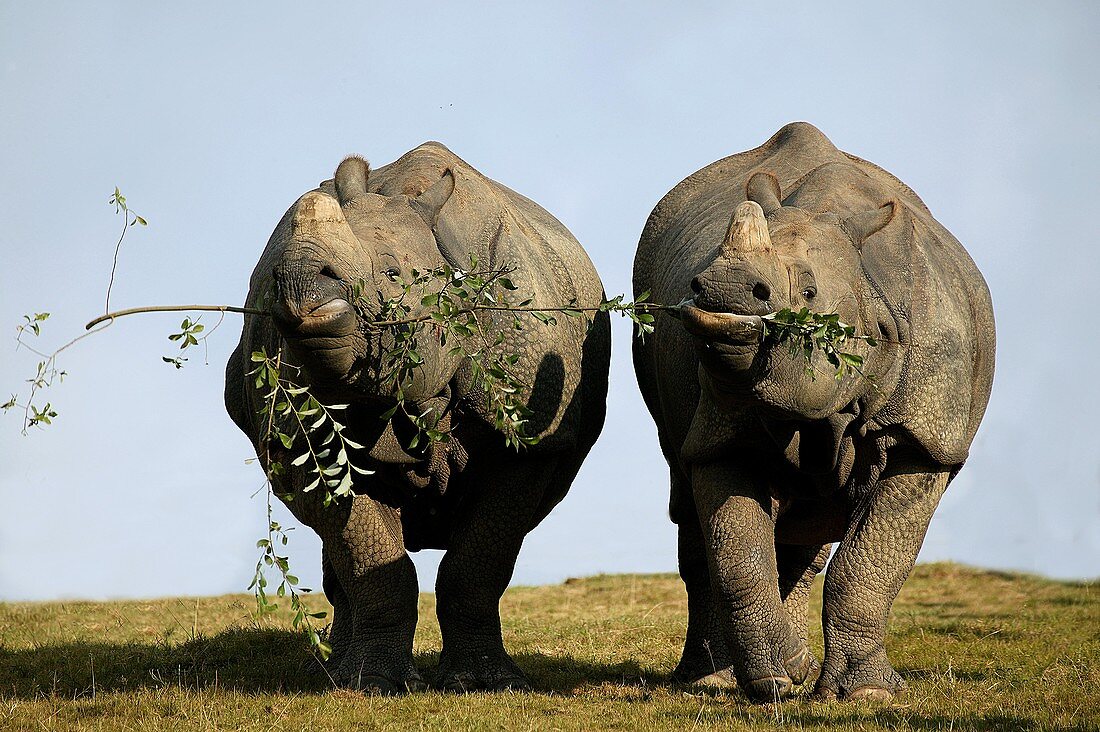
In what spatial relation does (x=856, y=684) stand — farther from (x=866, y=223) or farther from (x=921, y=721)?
(x=866, y=223)

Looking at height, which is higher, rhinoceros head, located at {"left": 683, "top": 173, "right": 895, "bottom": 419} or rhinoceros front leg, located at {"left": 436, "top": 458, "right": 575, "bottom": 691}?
rhinoceros head, located at {"left": 683, "top": 173, "right": 895, "bottom": 419}

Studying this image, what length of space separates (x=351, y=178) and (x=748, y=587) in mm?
3405

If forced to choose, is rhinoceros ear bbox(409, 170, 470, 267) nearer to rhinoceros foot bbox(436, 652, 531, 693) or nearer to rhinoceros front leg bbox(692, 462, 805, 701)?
rhinoceros front leg bbox(692, 462, 805, 701)

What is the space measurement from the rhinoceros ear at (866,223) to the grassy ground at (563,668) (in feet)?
8.52

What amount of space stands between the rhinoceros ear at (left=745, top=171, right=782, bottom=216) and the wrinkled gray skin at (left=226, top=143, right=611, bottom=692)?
154 cm

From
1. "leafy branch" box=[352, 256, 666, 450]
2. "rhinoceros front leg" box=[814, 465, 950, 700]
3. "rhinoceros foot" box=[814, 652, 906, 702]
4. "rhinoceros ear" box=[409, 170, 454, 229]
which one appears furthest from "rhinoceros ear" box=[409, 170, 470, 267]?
"rhinoceros foot" box=[814, 652, 906, 702]

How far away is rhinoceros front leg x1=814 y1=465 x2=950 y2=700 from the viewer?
909cm

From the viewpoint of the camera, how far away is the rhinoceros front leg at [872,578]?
9.09 metres

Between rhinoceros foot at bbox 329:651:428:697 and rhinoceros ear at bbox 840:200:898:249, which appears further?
rhinoceros foot at bbox 329:651:428:697

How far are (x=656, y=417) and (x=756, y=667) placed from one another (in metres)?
3.00

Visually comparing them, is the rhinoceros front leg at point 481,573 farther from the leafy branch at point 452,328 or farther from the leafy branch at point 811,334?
the leafy branch at point 811,334

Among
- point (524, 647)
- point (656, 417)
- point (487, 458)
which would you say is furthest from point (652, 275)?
point (524, 647)

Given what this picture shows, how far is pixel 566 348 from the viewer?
1030 centimetres

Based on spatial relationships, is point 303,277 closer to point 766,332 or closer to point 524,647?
point 766,332
